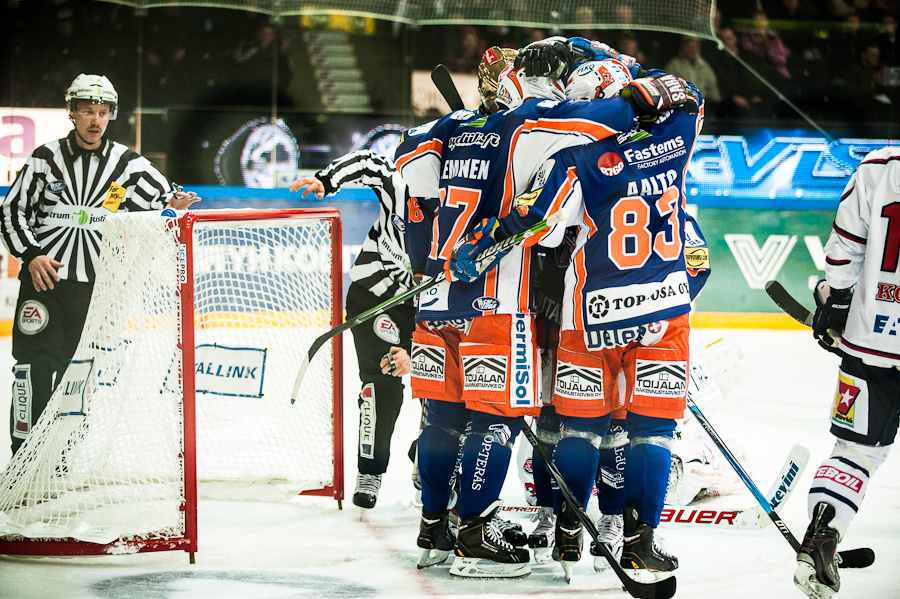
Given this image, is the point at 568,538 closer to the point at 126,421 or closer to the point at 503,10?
the point at 126,421

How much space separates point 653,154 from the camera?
7.46 ft

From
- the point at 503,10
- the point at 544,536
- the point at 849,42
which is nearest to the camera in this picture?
the point at 544,536

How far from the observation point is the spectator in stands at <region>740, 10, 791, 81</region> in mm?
8430

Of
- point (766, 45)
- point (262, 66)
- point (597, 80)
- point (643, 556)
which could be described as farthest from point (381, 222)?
point (766, 45)

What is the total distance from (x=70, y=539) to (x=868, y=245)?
2096 mm

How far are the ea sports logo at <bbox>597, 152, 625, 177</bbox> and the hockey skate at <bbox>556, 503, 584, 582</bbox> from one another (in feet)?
2.75

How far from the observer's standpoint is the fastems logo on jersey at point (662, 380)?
2.31 m

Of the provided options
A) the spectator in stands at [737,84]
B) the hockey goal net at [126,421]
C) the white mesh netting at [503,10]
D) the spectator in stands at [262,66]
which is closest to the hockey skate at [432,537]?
the hockey goal net at [126,421]

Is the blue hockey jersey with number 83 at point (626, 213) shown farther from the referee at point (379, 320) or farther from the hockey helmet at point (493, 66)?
the referee at point (379, 320)

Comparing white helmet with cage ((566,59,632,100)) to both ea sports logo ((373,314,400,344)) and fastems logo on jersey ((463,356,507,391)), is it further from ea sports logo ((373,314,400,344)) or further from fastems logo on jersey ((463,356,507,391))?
ea sports logo ((373,314,400,344))

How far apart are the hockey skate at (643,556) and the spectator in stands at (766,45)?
276 inches

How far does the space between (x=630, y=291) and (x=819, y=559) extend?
73cm

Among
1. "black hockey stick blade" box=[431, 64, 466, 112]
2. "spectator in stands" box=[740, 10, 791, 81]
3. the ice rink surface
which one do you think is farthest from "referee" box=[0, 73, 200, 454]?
"spectator in stands" box=[740, 10, 791, 81]

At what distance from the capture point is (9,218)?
10.9ft
